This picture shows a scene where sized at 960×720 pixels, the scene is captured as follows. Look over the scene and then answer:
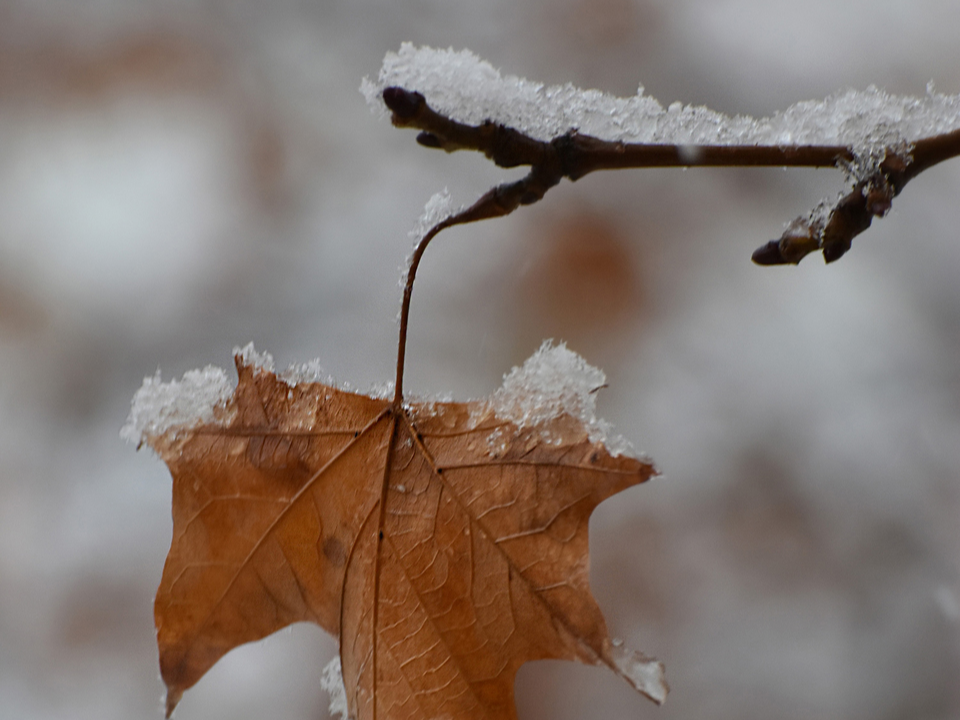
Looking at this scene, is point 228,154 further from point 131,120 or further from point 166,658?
point 166,658

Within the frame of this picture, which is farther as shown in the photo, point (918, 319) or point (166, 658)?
point (918, 319)

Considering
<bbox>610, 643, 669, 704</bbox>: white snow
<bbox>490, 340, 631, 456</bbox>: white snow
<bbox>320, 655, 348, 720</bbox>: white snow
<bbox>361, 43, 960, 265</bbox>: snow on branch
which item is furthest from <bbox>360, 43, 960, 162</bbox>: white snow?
<bbox>320, 655, 348, 720</bbox>: white snow

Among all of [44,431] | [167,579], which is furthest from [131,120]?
[167,579]

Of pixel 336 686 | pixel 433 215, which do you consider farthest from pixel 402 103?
pixel 336 686

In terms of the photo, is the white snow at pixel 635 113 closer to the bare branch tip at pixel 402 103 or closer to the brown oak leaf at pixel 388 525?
the bare branch tip at pixel 402 103

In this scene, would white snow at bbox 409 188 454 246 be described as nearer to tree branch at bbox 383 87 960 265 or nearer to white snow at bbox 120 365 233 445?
tree branch at bbox 383 87 960 265

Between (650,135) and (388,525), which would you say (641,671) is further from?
(650,135)
